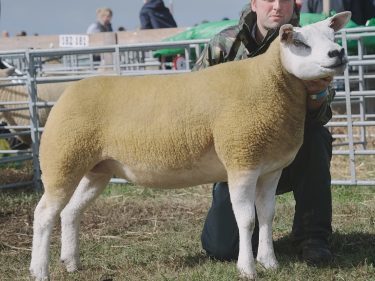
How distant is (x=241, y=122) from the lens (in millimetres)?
3543

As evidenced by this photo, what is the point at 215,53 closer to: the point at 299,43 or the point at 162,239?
the point at 299,43

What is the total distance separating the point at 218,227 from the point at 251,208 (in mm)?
821

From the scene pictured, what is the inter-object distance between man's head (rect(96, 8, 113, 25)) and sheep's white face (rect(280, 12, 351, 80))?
947 centimetres

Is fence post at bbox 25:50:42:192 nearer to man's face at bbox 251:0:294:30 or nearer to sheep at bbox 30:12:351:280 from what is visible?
sheep at bbox 30:12:351:280

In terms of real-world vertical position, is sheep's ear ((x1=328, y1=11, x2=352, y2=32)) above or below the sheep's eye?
above

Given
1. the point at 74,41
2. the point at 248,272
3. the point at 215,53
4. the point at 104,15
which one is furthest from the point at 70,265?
the point at 104,15

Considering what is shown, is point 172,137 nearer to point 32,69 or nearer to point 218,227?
point 218,227

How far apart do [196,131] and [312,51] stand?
0.67m

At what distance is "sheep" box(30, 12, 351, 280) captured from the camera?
140 inches

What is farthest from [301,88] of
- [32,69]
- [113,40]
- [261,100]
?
[113,40]

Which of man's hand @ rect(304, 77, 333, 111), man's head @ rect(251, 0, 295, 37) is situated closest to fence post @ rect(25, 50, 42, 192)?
man's head @ rect(251, 0, 295, 37)

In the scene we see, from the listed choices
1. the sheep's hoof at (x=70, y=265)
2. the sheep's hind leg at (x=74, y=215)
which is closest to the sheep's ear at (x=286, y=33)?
the sheep's hind leg at (x=74, y=215)

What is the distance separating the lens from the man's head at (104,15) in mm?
12656

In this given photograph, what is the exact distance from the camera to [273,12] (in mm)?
3953
